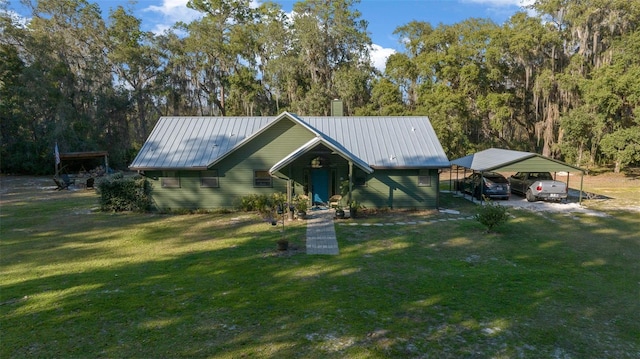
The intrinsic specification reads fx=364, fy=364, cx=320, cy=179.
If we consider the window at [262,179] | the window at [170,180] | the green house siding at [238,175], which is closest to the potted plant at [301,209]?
the green house siding at [238,175]

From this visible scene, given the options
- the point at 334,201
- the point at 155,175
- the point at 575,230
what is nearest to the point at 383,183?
the point at 334,201

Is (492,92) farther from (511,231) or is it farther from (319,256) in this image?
(319,256)

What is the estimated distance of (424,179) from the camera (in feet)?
55.7

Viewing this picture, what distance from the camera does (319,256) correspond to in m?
10.1

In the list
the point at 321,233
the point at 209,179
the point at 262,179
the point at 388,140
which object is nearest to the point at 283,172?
the point at 262,179

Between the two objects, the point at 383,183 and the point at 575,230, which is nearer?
the point at 575,230

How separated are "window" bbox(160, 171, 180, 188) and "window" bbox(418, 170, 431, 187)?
11230 millimetres

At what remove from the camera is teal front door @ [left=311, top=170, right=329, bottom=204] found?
1728 cm

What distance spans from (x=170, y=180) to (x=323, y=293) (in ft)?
38.9

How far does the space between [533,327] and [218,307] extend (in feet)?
18.3

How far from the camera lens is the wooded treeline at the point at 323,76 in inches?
1155

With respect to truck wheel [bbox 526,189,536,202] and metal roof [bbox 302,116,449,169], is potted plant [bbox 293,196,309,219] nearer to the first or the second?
metal roof [bbox 302,116,449,169]

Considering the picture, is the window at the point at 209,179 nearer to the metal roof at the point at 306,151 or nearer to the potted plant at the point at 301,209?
the metal roof at the point at 306,151

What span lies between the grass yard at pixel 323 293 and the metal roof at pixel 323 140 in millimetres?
4270
